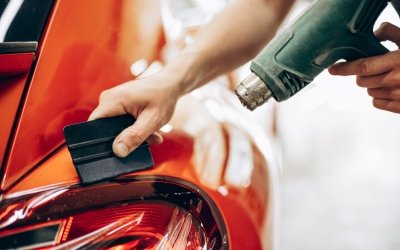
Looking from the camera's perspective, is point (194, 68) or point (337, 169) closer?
point (194, 68)

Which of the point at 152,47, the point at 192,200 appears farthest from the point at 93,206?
the point at 152,47

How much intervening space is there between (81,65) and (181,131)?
0.23 meters

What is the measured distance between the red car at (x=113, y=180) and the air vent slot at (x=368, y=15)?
1.03 ft

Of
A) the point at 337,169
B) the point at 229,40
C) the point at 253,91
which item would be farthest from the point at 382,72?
the point at 337,169

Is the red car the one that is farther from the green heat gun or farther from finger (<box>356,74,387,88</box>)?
finger (<box>356,74,387,88</box>)

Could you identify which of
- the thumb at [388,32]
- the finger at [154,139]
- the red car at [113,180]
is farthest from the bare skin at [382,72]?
the finger at [154,139]

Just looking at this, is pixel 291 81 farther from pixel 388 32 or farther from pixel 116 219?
pixel 116 219

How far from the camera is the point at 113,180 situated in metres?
0.61

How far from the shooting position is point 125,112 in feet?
2.56

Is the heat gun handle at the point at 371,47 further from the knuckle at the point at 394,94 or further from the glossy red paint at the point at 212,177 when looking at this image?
the glossy red paint at the point at 212,177

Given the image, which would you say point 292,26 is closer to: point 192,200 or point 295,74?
point 295,74

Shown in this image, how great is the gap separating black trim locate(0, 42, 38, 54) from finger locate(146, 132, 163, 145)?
0.89 feet

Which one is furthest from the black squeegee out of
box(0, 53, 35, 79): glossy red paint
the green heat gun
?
the green heat gun

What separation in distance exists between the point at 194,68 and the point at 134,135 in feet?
1.05
